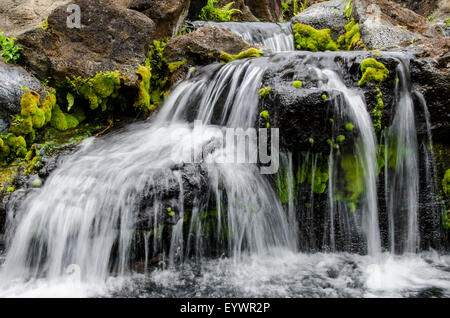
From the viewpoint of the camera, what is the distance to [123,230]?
144 inches

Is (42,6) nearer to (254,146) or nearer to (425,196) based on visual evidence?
(254,146)

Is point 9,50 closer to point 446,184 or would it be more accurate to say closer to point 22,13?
point 22,13

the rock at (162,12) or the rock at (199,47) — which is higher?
the rock at (162,12)

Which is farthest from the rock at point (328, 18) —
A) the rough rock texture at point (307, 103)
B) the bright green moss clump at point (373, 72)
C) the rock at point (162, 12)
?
the bright green moss clump at point (373, 72)

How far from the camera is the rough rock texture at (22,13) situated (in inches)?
238

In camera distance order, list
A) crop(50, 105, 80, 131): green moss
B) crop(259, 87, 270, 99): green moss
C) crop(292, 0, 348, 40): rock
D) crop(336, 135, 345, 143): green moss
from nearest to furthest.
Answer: crop(336, 135, 345, 143): green moss
crop(259, 87, 270, 99): green moss
crop(50, 105, 80, 131): green moss
crop(292, 0, 348, 40): rock

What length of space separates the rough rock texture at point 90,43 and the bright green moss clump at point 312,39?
4486 mm

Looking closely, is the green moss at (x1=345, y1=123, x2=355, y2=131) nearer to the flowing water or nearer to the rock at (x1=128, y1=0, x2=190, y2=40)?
the flowing water

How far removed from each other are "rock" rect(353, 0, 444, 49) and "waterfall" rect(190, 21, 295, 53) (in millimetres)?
1975

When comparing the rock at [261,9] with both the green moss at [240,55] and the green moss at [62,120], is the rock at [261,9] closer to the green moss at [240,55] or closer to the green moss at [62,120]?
the green moss at [240,55]

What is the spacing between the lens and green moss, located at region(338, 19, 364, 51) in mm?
8375

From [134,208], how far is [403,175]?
12.1 ft

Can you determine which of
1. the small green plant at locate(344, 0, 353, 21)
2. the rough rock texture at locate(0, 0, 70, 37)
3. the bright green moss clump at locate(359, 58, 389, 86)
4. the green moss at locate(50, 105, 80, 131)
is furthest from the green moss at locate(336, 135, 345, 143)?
the small green plant at locate(344, 0, 353, 21)

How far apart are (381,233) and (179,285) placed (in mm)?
2826
